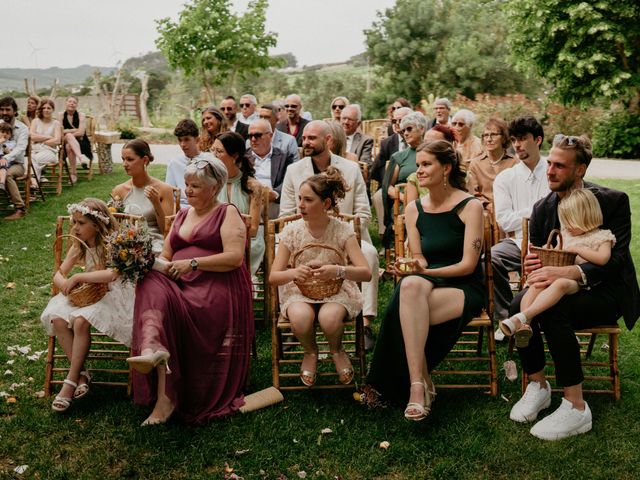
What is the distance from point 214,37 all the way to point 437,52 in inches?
374

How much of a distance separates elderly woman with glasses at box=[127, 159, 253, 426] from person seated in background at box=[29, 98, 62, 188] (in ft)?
23.4

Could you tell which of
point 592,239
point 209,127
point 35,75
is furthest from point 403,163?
point 35,75

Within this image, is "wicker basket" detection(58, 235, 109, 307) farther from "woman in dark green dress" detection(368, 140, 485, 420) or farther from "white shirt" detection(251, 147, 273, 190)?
"white shirt" detection(251, 147, 273, 190)

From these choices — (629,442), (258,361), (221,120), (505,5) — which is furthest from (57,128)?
(505,5)

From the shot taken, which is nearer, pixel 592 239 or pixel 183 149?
pixel 592 239

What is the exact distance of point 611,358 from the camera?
4062mm

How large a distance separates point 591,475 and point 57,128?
9.85 meters

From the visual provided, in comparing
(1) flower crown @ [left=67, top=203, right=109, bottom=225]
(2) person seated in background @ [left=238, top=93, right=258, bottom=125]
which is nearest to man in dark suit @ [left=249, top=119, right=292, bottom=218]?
(1) flower crown @ [left=67, top=203, right=109, bottom=225]

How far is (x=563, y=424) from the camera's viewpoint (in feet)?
12.0

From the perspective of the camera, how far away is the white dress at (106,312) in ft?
13.3

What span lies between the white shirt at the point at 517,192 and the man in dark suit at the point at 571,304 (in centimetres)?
118

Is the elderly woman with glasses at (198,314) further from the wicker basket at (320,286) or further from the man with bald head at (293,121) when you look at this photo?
the man with bald head at (293,121)

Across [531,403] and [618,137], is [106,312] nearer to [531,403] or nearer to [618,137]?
[531,403]

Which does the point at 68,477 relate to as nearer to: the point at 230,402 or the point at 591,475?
the point at 230,402
